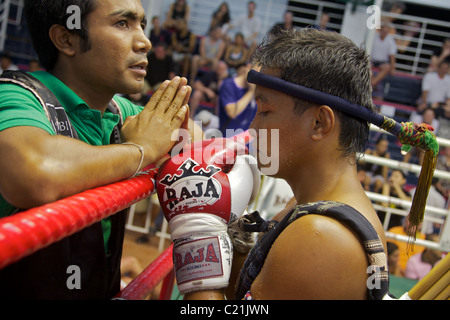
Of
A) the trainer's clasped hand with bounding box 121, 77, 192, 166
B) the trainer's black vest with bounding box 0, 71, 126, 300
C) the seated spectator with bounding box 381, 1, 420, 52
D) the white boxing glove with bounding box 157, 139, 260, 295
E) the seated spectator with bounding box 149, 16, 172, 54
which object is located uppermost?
the seated spectator with bounding box 381, 1, 420, 52

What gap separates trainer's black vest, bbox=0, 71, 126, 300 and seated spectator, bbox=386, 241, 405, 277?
319 cm

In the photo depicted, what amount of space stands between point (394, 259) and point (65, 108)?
12.2 feet

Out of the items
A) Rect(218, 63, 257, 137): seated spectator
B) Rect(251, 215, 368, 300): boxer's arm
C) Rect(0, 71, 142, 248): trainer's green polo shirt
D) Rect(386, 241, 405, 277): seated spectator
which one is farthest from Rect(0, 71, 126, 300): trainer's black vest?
Rect(218, 63, 257, 137): seated spectator

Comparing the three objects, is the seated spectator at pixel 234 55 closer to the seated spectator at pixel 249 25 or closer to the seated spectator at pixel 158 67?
the seated spectator at pixel 249 25

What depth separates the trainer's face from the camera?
4.84ft

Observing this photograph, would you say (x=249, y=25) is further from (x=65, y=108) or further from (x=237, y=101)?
(x=65, y=108)

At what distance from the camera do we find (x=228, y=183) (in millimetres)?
1221

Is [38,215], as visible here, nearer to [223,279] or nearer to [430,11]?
[223,279]

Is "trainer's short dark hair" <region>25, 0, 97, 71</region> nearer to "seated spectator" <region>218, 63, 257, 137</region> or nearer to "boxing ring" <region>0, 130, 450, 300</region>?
"boxing ring" <region>0, 130, 450, 300</region>

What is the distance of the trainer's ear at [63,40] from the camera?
1.50 metres

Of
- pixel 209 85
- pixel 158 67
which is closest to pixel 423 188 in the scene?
pixel 158 67

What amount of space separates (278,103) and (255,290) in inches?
21.5

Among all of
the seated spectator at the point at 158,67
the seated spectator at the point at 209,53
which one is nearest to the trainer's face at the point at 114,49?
the seated spectator at the point at 158,67

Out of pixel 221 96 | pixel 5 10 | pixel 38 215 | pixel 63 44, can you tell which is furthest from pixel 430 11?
pixel 38 215
